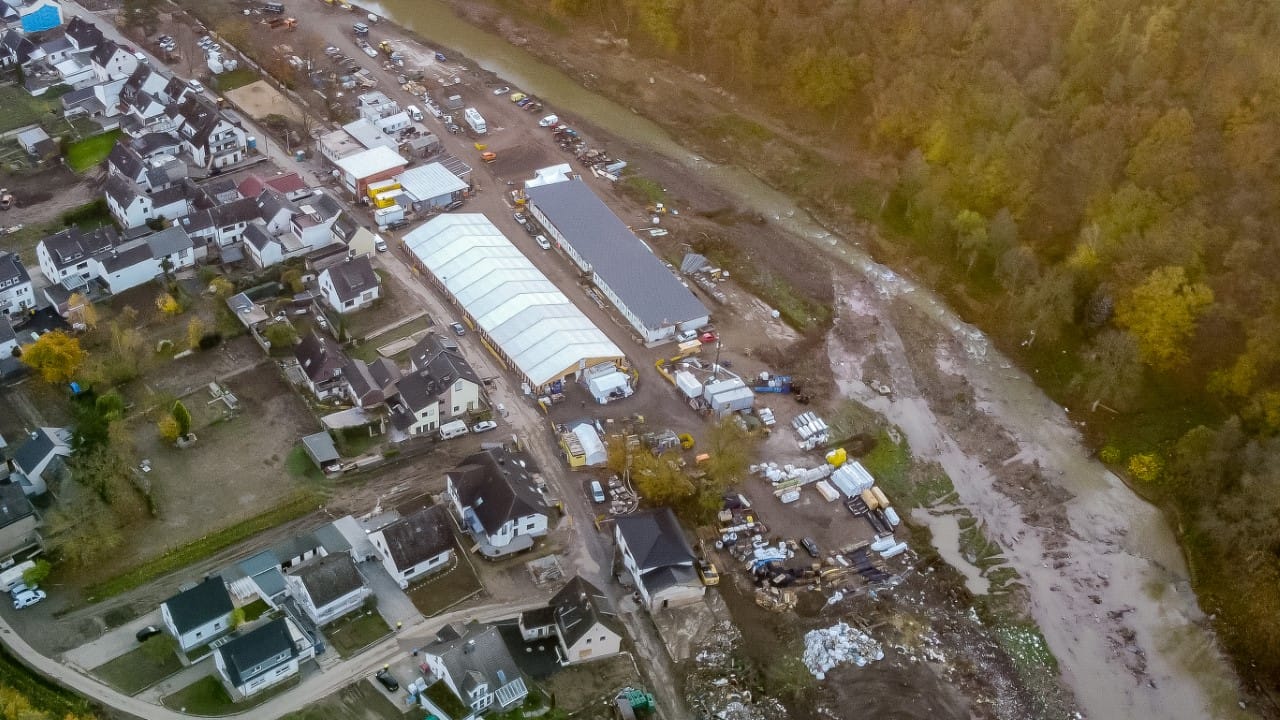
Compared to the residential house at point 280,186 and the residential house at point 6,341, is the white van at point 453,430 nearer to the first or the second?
the residential house at point 6,341

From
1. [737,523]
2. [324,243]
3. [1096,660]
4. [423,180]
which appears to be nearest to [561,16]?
[423,180]

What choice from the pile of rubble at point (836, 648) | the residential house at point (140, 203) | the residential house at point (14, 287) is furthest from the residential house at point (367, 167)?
the pile of rubble at point (836, 648)

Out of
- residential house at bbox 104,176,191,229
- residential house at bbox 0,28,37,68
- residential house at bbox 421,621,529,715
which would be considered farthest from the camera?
residential house at bbox 0,28,37,68

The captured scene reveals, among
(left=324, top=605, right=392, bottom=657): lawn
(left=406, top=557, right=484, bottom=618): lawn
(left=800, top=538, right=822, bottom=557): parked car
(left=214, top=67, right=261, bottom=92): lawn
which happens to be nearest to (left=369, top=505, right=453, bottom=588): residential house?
(left=406, top=557, right=484, bottom=618): lawn

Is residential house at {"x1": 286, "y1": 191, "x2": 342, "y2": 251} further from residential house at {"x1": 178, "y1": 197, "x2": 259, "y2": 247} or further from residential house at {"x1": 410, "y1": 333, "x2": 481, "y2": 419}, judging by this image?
residential house at {"x1": 410, "y1": 333, "x2": 481, "y2": 419}

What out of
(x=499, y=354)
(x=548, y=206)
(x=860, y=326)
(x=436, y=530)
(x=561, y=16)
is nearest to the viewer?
(x=436, y=530)

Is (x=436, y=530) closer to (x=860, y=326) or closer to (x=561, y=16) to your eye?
(x=860, y=326)

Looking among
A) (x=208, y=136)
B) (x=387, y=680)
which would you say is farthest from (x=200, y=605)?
(x=208, y=136)

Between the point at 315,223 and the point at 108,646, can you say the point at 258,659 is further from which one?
the point at 315,223
